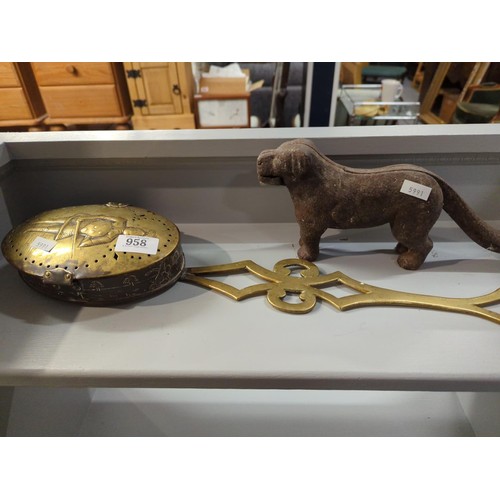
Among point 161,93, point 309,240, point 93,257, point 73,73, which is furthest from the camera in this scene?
point 161,93

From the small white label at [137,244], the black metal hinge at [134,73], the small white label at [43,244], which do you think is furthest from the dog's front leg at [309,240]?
the black metal hinge at [134,73]

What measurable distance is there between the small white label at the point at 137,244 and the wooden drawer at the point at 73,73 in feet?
4.78

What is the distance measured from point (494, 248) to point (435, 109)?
2487 millimetres

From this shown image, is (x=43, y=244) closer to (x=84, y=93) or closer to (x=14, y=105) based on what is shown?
(x=84, y=93)

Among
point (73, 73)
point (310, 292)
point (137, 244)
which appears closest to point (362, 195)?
point (310, 292)

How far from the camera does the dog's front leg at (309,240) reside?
760 millimetres

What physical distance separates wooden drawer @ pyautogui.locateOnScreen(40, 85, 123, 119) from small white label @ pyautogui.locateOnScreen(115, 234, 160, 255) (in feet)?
4.79

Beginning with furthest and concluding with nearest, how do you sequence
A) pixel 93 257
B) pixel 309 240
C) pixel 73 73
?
1. pixel 73 73
2. pixel 309 240
3. pixel 93 257

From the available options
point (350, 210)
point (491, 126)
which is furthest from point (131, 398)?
point (491, 126)

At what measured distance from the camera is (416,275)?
77 centimetres

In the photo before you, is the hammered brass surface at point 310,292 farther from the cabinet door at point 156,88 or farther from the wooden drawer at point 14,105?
the wooden drawer at point 14,105

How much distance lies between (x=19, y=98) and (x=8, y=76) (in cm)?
11

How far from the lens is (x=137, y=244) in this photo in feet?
2.27

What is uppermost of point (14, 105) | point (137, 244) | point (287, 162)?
point (287, 162)
